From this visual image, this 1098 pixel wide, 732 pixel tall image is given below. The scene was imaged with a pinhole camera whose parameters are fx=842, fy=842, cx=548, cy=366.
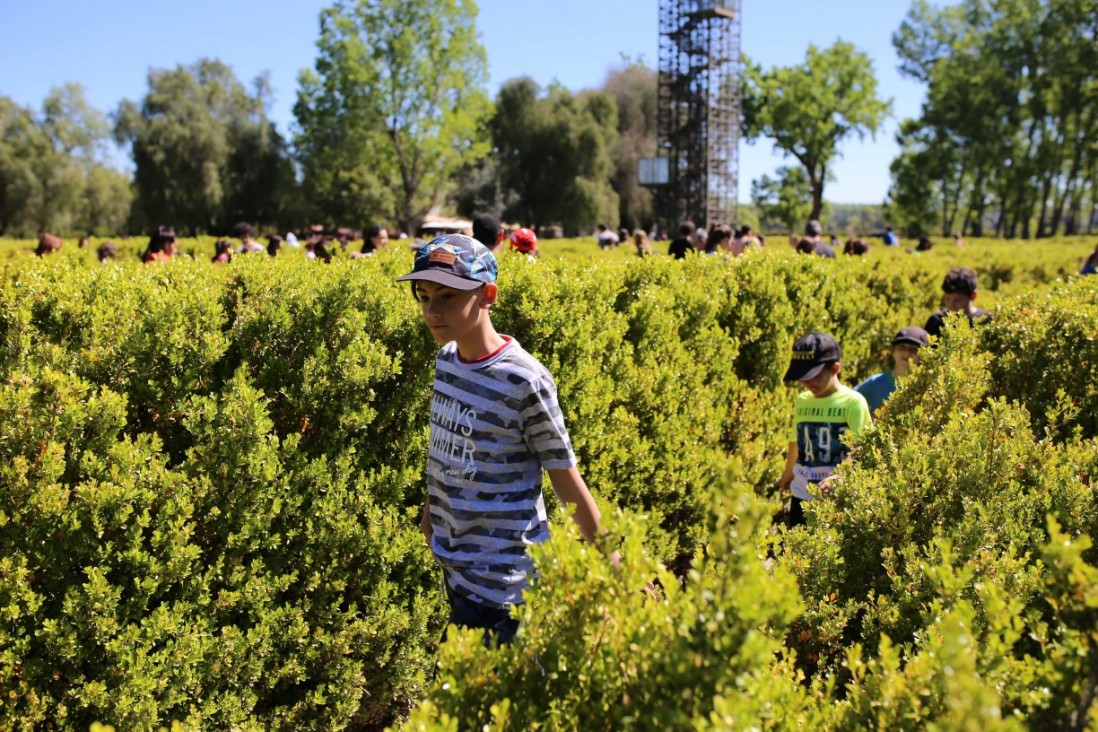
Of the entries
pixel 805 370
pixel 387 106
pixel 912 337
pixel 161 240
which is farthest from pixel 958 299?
pixel 387 106

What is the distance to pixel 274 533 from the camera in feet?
11.8

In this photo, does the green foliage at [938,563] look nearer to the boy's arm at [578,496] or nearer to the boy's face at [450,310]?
the boy's arm at [578,496]

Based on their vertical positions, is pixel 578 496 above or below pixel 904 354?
above

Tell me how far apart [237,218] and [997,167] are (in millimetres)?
52404

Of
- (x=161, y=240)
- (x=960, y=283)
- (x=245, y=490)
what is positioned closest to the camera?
(x=245, y=490)

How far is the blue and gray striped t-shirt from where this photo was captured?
265 cm

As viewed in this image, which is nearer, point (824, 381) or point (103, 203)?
point (824, 381)

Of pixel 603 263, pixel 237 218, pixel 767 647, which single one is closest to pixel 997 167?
pixel 237 218

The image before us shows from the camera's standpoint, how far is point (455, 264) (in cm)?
269

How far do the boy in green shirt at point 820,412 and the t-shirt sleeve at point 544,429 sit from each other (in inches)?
102

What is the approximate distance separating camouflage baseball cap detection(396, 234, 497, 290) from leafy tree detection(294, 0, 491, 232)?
1921 inches

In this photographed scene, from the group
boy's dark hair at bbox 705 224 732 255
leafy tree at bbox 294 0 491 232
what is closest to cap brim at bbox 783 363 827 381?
boy's dark hair at bbox 705 224 732 255

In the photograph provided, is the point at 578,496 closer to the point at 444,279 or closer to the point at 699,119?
the point at 444,279

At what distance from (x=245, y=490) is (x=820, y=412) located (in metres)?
3.19
